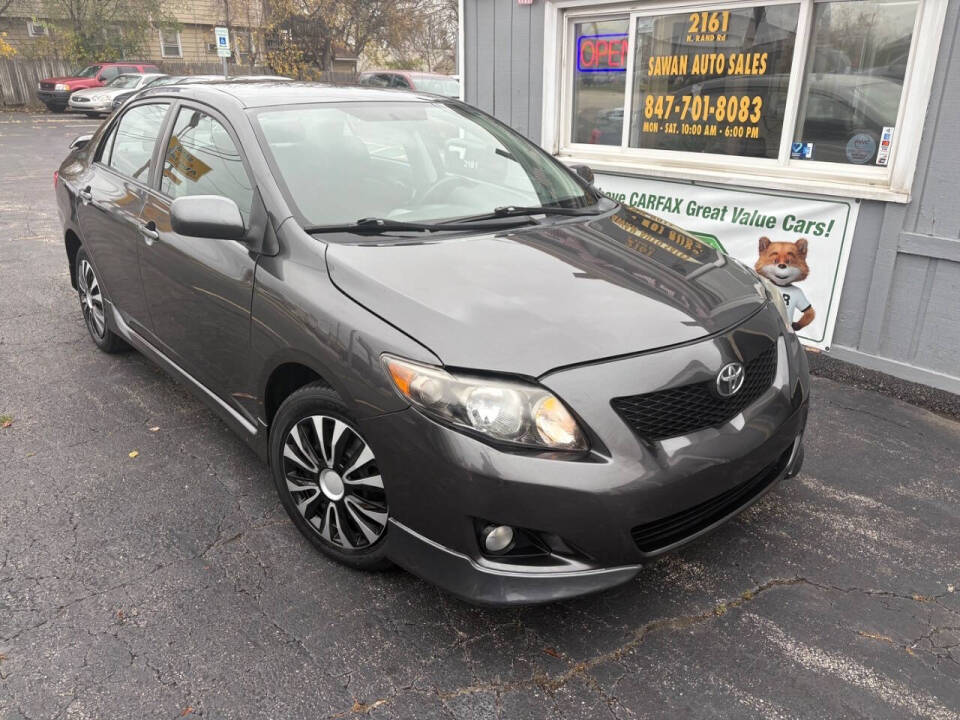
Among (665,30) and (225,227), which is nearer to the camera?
(225,227)

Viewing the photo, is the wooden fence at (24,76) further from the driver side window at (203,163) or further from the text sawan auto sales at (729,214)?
the driver side window at (203,163)

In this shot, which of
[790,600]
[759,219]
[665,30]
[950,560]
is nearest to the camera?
[790,600]

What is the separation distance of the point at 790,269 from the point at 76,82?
1060 inches

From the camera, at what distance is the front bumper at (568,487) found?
215cm

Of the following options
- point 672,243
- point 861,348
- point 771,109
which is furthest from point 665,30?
point 672,243

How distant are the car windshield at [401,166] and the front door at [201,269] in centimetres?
25

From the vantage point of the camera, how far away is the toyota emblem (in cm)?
241

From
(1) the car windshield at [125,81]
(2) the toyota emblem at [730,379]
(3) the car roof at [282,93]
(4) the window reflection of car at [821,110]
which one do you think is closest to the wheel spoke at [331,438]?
(2) the toyota emblem at [730,379]

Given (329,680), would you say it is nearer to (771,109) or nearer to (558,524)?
(558,524)

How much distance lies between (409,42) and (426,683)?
39.4m

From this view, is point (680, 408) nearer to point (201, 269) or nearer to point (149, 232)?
point (201, 269)

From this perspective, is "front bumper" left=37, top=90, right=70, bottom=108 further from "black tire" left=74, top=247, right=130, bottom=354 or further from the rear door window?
the rear door window

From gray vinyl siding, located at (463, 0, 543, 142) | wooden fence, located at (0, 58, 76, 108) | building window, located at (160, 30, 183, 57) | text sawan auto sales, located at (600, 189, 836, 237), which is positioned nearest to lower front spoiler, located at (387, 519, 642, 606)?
text sawan auto sales, located at (600, 189, 836, 237)

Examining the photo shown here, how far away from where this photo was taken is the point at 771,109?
5.27m
